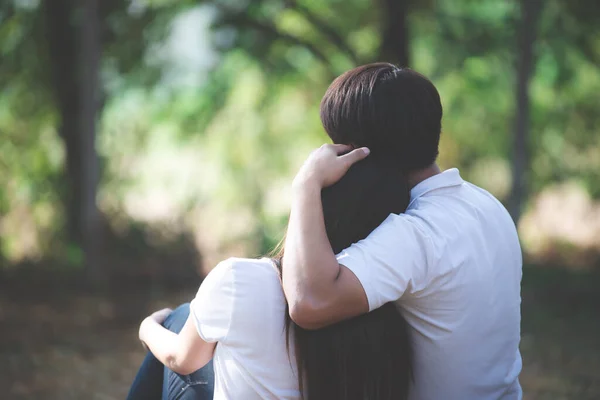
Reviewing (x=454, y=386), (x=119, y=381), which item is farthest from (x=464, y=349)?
(x=119, y=381)

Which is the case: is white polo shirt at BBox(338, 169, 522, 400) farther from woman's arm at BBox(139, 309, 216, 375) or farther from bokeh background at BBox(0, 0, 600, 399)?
bokeh background at BBox(0, 0, 600, 399)

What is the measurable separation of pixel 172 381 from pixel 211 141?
6876 millimetres

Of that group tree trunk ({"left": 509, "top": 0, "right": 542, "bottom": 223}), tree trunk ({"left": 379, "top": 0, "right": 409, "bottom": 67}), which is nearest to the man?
tree trunk ({"left": 509, "top": 0, "right": 542, "bottom": 223})

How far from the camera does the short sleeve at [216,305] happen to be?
67.3 inches

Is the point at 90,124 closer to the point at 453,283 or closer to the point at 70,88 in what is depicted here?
the point at 70,88

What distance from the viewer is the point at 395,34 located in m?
6.53

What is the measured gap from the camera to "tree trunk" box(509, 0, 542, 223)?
619 cm

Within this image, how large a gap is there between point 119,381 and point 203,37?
4.08 m

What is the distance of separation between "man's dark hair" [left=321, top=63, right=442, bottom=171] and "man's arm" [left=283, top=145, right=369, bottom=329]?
0.24 m

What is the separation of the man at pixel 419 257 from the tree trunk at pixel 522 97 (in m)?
4.44

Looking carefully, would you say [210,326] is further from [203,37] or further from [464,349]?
[203,37]

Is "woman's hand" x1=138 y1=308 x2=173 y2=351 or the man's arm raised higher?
the man's arm

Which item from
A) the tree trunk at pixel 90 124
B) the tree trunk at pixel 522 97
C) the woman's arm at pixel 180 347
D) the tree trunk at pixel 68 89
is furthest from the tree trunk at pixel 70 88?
the woman's arm at pixel 180 347

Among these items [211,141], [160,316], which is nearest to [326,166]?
[160,316]
